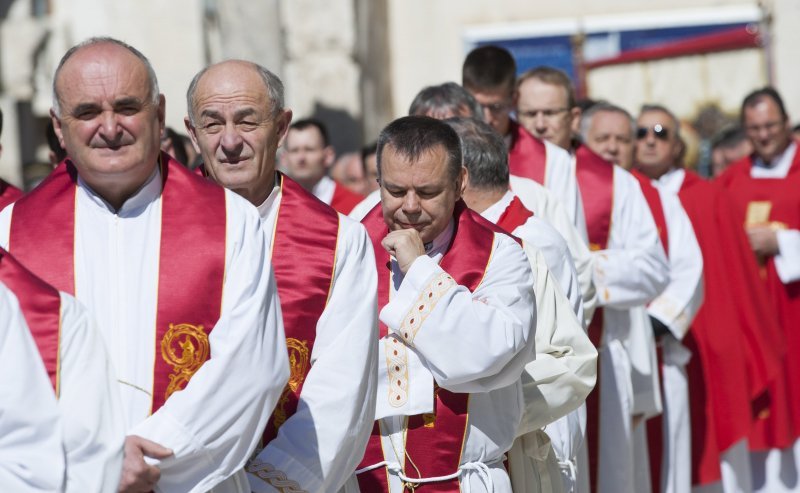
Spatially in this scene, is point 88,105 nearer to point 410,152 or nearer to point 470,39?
point 410,152

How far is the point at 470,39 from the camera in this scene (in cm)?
1533

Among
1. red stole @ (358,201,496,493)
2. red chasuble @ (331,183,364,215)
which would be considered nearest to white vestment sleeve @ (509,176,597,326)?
red stole @ (358,201,496,493)

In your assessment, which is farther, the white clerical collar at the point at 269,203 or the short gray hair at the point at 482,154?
the short gray hair at the point at 482,154

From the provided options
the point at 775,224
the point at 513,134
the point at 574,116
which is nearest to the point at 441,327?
the point at 513,134

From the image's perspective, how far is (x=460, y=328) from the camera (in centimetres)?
388

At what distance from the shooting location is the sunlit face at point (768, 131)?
8.76 metres

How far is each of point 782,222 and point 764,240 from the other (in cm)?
24

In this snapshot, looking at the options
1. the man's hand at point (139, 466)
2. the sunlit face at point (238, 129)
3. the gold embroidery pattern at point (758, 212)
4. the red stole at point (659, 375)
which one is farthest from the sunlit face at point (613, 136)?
the man's hand at point (139, 466)

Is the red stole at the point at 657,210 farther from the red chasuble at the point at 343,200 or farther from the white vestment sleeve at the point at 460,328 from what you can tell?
the white vestment sleeve at the point at 460,328

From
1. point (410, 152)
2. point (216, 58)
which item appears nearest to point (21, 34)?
point (216, 58)

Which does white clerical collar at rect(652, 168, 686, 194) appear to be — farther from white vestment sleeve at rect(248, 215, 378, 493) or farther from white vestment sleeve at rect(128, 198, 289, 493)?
white vestment sleeve at rect(128, 198, 289, 493)

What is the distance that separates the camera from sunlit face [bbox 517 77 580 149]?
655 cm

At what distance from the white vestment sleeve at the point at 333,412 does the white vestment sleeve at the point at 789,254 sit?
5133 mm

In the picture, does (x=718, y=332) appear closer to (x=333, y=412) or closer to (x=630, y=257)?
(x=630, y=257)
